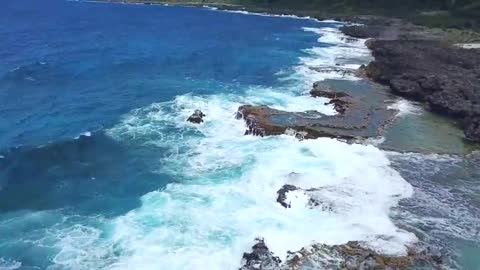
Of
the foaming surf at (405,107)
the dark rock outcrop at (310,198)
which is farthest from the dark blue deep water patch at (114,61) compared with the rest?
the dark rock outcrop at (310,198)

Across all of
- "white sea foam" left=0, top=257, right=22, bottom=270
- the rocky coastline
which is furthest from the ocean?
the rocky coastline

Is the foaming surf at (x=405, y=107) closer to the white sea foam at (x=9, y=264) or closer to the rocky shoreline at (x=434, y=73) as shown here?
the rocky shoreline at (x=434, y=73)

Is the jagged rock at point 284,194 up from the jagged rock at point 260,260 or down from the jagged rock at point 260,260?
up

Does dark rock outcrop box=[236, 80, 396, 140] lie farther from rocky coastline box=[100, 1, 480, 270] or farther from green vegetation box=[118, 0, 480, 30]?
green vegetation box=[118, 0, 480, 30]

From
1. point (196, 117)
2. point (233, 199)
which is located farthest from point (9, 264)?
point (196, 117)

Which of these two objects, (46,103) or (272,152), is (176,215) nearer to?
(272,152)

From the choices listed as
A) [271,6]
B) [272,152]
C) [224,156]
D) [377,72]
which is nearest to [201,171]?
[224,156]

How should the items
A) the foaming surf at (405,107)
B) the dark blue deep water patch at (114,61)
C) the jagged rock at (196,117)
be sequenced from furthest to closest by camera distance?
the foaming surf at (405,107) < the dark blue deep water patch at (114,61) < the jagged rock at (196,117)
